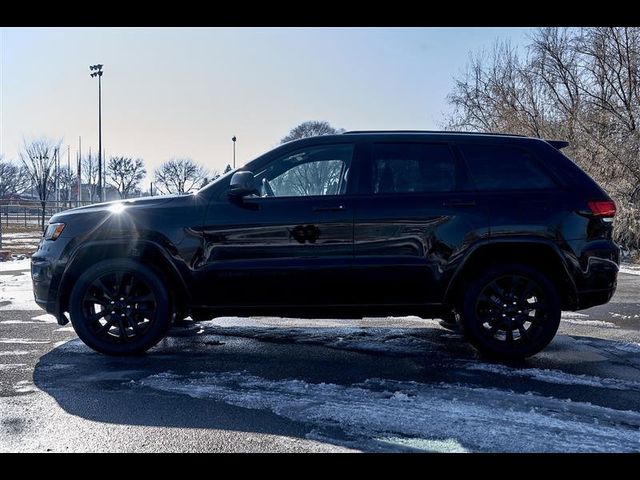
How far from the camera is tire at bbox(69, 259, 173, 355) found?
479 cm

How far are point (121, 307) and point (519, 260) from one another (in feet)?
12.0

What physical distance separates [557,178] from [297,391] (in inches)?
118

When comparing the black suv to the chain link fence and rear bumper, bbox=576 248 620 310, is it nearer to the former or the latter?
rear bumper, bbox=576 248 620 310

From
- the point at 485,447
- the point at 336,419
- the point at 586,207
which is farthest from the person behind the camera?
the point at 586,207

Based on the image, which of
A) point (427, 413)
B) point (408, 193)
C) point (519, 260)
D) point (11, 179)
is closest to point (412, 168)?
point (408, 193)

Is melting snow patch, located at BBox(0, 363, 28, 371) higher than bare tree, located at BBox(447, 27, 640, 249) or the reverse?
the reverse

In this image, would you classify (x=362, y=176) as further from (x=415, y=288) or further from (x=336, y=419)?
(x=336, y=419)

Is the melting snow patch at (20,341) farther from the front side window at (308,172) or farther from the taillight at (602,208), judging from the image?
the taillight at (602,208)

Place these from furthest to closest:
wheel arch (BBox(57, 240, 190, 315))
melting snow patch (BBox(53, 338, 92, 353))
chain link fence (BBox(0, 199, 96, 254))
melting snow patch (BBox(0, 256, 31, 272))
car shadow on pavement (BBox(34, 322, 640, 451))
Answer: chain link fence (BBox(0, 199, 96, 254)), melting snow patch (BBox(0, 256, 31, 272)), melting snow patch (BBox(53, 338, 92, 353)), wheel arch (BBox(57, 240, 190, 315)), car shadow on pavement (BBox(34, 322, 640, 451))

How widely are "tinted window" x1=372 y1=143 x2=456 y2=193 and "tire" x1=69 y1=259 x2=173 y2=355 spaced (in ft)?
7.32

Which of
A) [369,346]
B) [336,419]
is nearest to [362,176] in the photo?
[369,346]

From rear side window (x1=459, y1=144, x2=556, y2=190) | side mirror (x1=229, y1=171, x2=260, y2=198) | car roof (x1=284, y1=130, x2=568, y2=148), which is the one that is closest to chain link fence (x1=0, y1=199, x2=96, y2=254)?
side mirror (x1=229, y1=171, x2=260, y2=198)

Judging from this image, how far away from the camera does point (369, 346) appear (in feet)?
17.5
